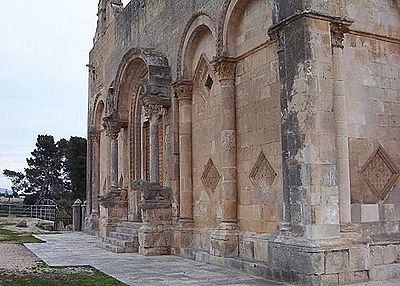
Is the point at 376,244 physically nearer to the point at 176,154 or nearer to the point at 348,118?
the point at 348,118

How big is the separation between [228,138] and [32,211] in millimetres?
29118

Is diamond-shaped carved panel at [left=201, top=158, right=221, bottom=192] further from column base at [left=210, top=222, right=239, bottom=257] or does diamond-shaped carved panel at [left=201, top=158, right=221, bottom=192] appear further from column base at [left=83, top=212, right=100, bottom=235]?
column base at [left=83, top=212, right=100, bottom=235]

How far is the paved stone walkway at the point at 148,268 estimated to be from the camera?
8.54 meters

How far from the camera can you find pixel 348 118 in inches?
348

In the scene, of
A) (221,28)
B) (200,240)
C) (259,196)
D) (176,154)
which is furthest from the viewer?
(176,154)

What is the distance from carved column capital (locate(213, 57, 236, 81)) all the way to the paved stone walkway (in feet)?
12.9

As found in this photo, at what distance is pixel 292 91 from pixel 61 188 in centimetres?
4677

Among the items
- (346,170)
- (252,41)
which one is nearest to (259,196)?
(346,170)

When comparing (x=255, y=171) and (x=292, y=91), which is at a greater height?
(x=292, y=91)

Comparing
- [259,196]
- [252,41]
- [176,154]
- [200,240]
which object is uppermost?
[252,41]

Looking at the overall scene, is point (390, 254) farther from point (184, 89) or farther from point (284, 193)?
point (184, 89)

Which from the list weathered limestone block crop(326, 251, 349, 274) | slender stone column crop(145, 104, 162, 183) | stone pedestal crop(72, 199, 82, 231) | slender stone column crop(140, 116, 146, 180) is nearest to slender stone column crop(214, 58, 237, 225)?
weathered limestone block crop(326, 251, 349, 274)

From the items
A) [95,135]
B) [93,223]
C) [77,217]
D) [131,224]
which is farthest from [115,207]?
[77,217]

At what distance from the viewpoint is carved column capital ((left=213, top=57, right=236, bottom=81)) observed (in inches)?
426
